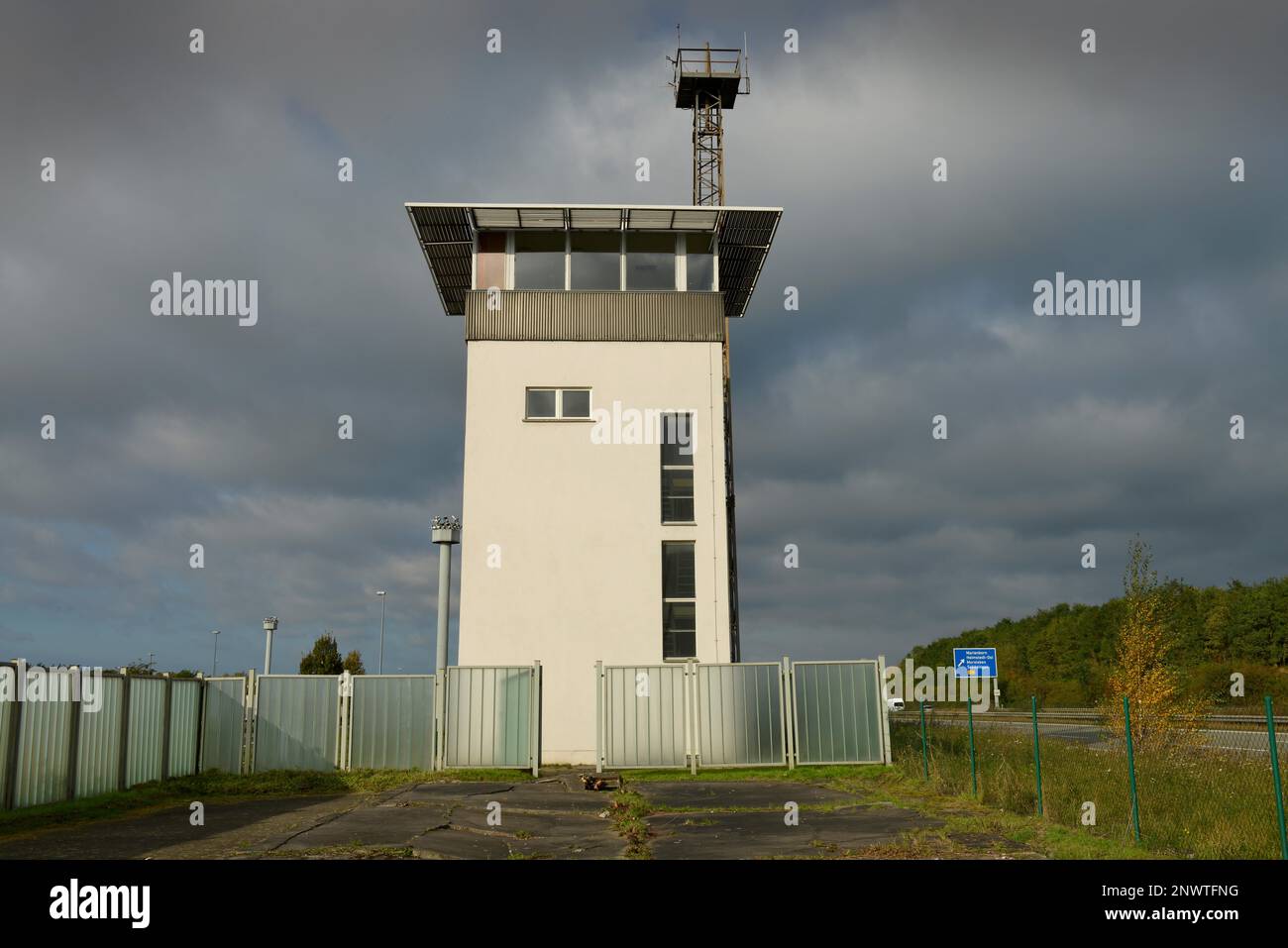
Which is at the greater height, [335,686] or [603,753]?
[335,686]

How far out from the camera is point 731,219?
24.1m

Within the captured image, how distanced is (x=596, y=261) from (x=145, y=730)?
14755 millimetres

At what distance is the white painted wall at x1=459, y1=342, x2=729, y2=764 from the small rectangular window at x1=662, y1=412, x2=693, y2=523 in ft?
0.72

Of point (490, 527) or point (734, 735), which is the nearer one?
point (734, 735)

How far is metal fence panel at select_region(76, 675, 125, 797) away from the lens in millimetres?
16281

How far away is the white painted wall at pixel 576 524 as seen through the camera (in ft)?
72.9

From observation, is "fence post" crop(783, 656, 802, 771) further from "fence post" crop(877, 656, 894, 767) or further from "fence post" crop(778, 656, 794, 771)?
"fence post" crop(877, 656, 894, 767)

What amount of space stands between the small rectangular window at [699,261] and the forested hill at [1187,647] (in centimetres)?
2642

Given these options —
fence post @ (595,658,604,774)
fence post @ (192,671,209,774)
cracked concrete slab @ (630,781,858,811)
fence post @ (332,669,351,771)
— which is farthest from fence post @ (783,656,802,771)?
fence post @ (192,671,209,774)

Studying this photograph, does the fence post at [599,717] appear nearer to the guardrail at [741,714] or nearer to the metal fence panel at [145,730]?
the guardrail at [741,714]
